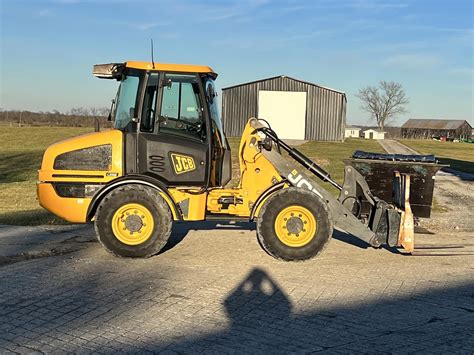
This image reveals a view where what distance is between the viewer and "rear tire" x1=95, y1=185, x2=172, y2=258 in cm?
658

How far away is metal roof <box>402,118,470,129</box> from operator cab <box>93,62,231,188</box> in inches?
4423

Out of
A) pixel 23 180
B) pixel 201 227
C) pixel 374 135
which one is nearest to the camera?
pixel 201 227

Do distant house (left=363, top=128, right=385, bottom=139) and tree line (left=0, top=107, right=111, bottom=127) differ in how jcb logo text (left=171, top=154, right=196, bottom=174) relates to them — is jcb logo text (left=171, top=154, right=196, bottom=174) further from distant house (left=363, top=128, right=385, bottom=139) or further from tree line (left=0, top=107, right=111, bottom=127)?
distant house (left=363, top=128, right=385, bottom=139)

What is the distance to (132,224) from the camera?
6625 millimetres

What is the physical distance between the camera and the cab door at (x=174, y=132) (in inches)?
268

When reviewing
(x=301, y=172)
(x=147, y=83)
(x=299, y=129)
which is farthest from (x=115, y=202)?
(x=299, y=129)

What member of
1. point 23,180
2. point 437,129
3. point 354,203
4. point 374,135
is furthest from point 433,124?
point 354,203

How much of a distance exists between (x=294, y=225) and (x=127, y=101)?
277 centimetres

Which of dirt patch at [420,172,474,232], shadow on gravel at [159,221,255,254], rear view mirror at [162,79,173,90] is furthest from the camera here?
dirt patch at [420,172,474,232]

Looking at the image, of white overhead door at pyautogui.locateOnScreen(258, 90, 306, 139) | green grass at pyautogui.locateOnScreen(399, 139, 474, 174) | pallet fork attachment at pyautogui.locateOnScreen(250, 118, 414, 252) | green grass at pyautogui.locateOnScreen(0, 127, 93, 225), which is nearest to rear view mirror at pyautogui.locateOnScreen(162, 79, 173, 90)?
pallet fork attachment at pyautogui.locateOnScreen(250, 118, 414, 252)

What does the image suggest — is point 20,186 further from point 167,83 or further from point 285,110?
point 285,110

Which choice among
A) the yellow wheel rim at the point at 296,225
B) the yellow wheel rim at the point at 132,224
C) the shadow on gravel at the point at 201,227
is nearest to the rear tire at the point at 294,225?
the yellow wheel rim at the point at 296,225

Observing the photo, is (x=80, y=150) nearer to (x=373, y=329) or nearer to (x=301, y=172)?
(x=301, y=172)

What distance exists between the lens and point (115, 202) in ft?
21.6
